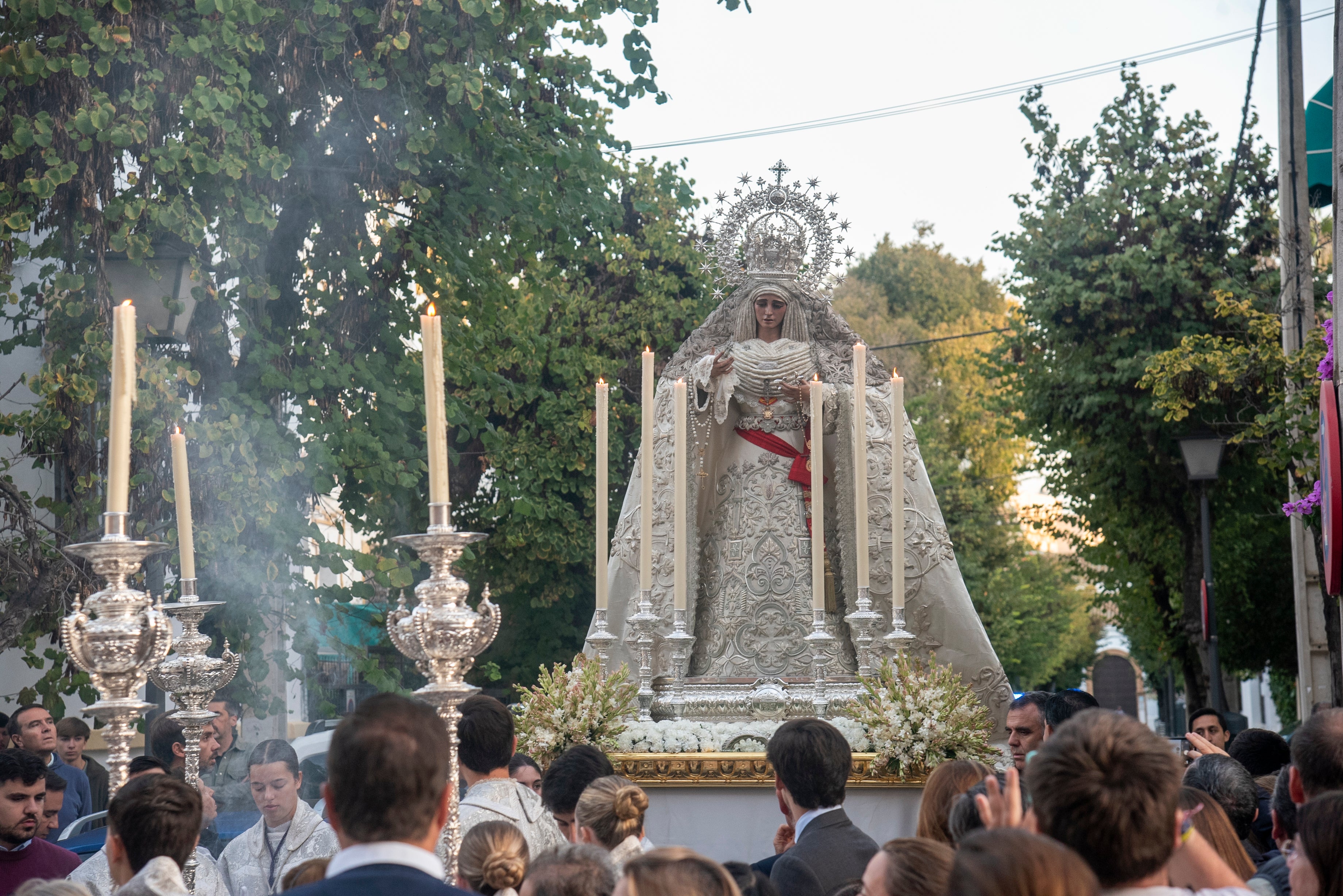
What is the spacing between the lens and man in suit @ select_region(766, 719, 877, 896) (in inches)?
173

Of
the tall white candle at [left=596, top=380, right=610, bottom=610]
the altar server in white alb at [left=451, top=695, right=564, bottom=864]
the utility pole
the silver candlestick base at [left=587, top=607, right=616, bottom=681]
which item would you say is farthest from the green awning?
the altar server in white alb at [left=451, top=695, right=564, bottom=864]

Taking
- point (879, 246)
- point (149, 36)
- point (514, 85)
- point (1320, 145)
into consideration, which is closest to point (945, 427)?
point (879, 246)

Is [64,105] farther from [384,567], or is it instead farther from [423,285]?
[384,567]

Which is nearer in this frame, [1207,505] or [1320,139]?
[1320,139]

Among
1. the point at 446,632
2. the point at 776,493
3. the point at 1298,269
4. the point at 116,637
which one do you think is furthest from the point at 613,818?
the point at 1298,269

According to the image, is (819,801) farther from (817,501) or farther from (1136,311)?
(1136,311)

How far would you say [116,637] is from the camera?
3418 mm

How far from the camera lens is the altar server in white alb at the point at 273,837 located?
514cm

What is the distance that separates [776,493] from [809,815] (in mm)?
4062

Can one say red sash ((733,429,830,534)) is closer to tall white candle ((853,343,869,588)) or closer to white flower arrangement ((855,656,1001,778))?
tall white candle ((853,343,869,588))

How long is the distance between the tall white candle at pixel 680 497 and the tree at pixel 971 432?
13773 mm

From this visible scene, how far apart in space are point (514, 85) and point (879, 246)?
3404 cm

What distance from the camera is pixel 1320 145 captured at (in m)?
11.1

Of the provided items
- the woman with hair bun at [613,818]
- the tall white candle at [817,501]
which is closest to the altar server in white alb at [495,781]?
the woman with hair bun at [613,818]
